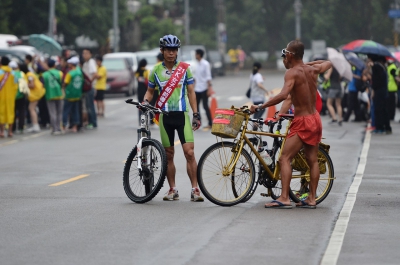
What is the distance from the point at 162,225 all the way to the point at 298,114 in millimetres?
2016

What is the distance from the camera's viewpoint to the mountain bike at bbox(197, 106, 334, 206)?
10672 mm

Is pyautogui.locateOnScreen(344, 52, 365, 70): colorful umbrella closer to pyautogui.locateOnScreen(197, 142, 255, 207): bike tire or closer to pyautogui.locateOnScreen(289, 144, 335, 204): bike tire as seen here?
pyautogui.locateOnScreen(289, 144, 335, 204): bike tire

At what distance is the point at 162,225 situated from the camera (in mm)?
9570

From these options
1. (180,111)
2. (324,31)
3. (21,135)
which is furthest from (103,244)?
(324,31)

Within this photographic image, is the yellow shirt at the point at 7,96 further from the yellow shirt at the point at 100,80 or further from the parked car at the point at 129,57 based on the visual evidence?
the parked car at the point at 129,57

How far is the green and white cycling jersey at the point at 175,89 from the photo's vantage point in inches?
447

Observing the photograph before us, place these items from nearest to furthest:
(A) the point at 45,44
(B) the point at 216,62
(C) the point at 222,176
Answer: (C) the point at 222,176, (A) the point at 45,44, (B) the point at 216,62

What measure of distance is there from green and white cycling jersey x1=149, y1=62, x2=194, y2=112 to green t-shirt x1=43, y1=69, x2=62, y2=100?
1244 centimetres

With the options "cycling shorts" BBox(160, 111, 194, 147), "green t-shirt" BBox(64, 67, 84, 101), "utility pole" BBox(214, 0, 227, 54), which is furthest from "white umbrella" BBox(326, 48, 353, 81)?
"utility pole" BBox(214, 0, 227, 54)

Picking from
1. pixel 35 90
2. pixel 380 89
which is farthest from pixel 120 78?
pixel 380 89

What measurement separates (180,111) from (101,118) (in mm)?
18065

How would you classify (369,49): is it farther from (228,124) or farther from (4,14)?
(4,14)

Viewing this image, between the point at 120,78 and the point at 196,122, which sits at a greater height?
the point at 196,122

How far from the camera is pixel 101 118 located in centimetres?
2923
